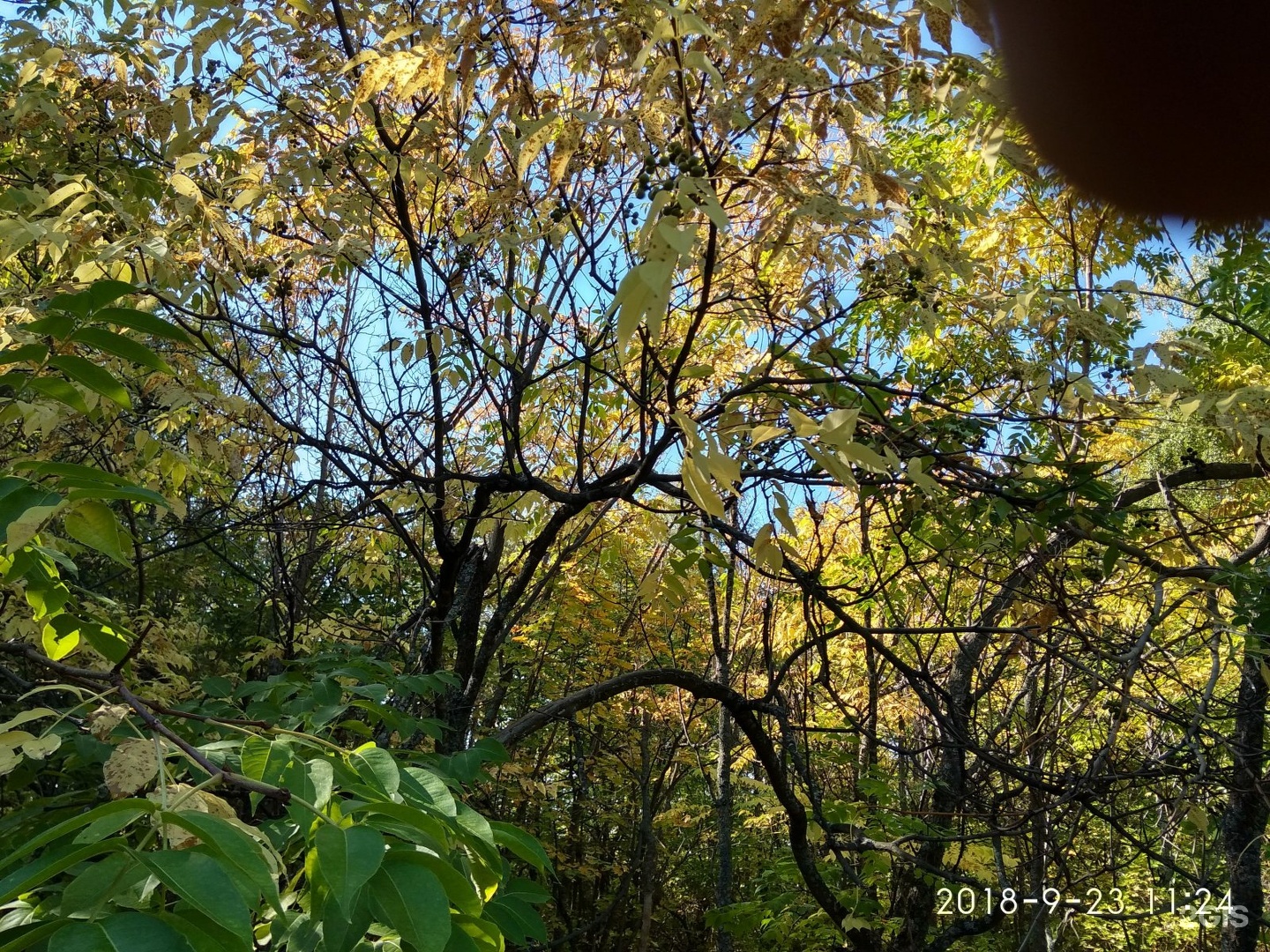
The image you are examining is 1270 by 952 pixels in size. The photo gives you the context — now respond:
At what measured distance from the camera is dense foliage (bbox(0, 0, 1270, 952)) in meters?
1.10

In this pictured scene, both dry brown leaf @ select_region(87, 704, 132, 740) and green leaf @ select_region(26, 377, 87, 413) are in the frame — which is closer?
dry brown leaf @ select_region(87, 704, 132, 740)

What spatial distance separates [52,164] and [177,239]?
1.20 m

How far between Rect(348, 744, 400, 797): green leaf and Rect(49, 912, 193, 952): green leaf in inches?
12.7

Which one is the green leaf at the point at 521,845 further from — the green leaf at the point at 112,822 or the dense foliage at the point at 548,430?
the green leaf at the point at 112,822

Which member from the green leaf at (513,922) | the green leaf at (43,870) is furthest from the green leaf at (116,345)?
the green leaf at (513,922)

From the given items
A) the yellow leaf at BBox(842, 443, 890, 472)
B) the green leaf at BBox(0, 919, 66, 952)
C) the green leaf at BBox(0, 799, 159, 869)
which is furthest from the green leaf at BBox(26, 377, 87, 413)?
the yellow leaf at BBox(842, 443, 890, 472)

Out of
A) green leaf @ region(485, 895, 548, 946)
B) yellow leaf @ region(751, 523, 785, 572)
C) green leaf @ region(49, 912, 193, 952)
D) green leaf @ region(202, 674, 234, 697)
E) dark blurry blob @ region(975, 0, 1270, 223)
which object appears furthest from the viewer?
green leaf @ region(202, 674, 234, 697)

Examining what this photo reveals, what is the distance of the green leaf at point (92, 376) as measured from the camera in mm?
1241

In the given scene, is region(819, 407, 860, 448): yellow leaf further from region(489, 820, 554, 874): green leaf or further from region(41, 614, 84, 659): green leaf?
region(41, 614, 84, 659): green leaf

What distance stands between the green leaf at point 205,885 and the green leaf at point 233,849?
30mm

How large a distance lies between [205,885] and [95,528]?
782 mm

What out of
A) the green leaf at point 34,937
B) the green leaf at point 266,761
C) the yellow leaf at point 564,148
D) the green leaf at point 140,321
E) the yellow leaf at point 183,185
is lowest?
the green leaf at point 34,937

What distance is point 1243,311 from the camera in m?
4.40

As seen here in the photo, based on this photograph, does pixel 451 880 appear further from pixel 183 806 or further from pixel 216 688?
pixel 216 688
